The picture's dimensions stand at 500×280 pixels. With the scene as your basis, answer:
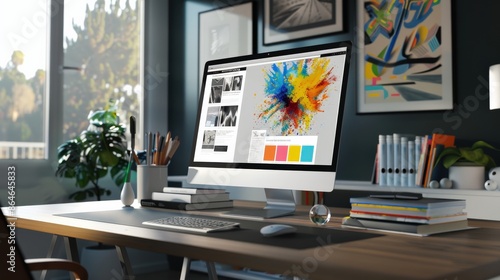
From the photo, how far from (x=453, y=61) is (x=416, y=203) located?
2066 millimetres

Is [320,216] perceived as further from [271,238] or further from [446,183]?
[446,183]

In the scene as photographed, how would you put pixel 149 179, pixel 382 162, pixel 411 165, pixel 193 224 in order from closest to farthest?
pixel 193 224 → pixel 149 179 → pixel 411 165 → pixel 382 162

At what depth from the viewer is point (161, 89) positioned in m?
4.77

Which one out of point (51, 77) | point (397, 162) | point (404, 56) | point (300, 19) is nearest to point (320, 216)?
point (397, 162)

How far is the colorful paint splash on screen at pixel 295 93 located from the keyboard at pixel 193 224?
1.38 ft

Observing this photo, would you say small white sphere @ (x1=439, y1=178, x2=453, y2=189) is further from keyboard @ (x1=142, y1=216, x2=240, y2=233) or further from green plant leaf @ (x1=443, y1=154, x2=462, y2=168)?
keyboard @ (x1=142, y1=216, x2=240, y2=233)

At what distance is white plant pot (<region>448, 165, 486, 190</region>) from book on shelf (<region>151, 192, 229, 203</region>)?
141cm

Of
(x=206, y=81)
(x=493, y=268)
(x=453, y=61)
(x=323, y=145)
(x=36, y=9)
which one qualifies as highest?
(x=36, y=9)

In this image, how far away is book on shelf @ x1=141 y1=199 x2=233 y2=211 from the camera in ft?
6.36

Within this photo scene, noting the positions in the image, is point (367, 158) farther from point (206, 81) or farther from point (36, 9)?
point (36, 9)

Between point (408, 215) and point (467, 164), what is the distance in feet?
5.53

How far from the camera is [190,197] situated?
196 cm

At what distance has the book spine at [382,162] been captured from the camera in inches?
123

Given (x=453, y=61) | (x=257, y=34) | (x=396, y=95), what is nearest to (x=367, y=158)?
(x=396, y=95)
